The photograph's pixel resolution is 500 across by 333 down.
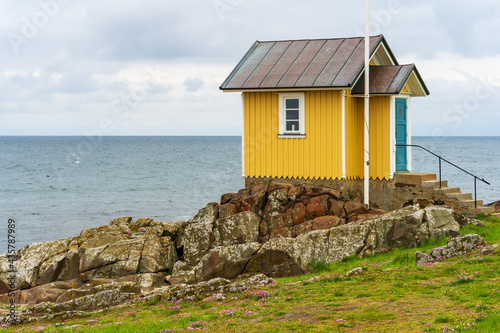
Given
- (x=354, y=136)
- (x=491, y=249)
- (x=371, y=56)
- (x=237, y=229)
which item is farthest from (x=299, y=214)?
(x=491, y=249)

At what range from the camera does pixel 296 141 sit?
23109 millimetres

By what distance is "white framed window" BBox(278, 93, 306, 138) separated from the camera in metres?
23.0

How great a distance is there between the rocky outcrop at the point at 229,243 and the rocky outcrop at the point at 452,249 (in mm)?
1845

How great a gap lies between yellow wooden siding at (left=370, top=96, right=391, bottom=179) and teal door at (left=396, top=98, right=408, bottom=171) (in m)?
0.82

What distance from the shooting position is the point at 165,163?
347 ft

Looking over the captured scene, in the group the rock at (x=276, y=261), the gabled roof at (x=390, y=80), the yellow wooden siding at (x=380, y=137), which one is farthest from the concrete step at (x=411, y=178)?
the rock at (x=276, y=261)

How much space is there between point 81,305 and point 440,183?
13.7m

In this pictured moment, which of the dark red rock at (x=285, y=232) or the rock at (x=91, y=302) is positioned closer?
the rock at (x=91, y=302)

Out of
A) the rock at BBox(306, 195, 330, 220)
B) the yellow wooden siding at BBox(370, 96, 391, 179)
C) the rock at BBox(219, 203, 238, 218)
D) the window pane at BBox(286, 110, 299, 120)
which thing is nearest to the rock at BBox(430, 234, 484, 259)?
the rock at BBox(306, 195, 330, 220)

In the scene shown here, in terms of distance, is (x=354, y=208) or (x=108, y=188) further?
(x=108, y=188)

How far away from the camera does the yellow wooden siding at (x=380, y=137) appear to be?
77.2ft

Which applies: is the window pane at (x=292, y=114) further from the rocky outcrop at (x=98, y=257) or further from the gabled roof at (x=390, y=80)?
the rocky outcrop at (x=98, y=257)

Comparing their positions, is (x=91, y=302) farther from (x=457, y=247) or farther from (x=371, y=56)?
(x=371, y=56)

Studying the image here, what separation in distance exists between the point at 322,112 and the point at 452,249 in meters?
8.19
